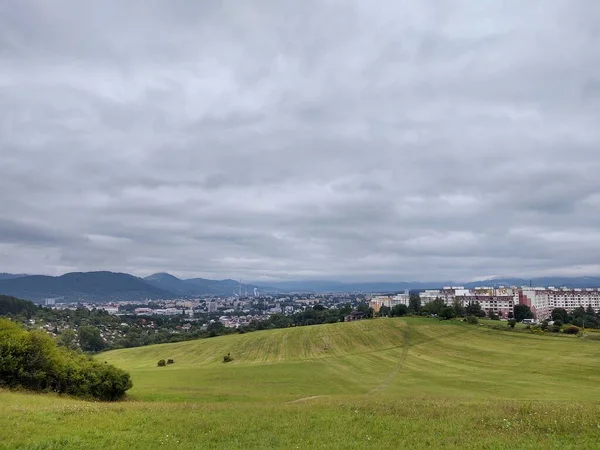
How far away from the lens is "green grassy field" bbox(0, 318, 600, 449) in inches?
662

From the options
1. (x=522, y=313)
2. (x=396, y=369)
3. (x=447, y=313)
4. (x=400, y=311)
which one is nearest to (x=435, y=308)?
(x=400, y=311)

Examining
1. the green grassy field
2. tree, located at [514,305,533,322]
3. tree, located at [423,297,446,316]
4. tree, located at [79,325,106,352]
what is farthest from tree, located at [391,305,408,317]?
tree, located at [79,325,106,352]

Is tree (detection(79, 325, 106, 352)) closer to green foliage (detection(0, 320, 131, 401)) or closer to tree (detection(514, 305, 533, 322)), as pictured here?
green foliage (detection(0, 320, 131, 401))

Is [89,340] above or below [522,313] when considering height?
below

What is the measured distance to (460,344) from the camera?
340 ft

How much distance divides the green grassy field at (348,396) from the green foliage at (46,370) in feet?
12.1

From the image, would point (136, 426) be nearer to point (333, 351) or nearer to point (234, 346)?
point (333, 351)

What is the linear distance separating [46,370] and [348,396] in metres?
24.8

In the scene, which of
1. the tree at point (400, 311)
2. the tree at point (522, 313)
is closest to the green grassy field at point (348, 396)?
the tree at point (400, 311)

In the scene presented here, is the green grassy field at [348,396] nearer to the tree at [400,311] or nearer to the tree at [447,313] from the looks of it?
the tree at [447,313]

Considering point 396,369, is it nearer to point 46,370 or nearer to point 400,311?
point 46,370

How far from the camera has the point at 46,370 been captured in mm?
37250

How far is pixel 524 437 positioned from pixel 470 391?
136 ft

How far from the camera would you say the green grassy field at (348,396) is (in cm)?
1681
